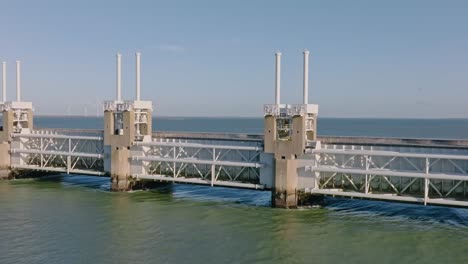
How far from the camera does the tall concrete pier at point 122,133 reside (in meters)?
45.5

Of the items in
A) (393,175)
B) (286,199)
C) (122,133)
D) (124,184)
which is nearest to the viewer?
(393,175)

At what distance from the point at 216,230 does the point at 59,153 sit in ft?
79.1

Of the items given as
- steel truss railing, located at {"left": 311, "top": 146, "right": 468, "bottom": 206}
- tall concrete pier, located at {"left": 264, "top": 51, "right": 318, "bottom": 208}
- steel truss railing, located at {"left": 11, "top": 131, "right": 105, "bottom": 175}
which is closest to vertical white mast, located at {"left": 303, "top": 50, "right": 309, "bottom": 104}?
tall concrete pier, located at {"left": 264, "top": 51, "right": 318, "bottom": 208}

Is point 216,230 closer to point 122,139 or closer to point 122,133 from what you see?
point 122,139

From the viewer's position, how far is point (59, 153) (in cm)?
4891

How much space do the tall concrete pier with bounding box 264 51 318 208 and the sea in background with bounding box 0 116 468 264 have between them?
163 cm

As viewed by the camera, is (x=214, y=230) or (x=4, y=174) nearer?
(x=214, y=230)

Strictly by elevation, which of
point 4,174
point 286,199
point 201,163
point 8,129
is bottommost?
point 286,199

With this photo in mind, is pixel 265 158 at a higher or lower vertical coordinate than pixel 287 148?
lower

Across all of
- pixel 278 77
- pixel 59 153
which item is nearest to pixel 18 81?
pixel 59 153

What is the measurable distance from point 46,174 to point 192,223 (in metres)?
29.5

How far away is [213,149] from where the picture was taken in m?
41.7

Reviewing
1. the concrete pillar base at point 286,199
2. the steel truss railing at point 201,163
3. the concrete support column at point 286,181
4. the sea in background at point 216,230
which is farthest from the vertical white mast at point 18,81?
the concrete pillar base at point 286,199

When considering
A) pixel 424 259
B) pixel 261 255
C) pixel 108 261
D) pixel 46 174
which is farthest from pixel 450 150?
pixel 46 174
